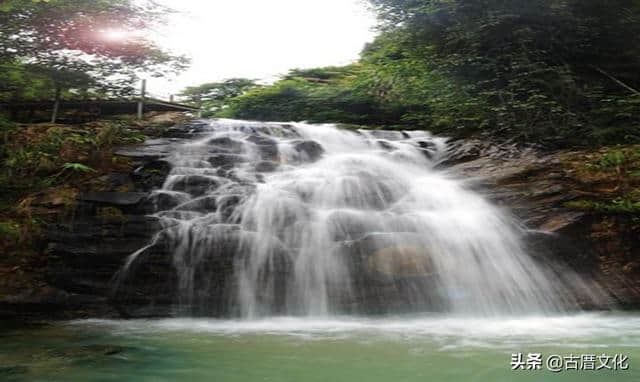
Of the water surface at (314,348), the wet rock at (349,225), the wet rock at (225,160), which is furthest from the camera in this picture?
the wet rock at (225,160)

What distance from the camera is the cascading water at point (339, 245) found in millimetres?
5691

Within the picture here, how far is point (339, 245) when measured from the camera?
20.1ft

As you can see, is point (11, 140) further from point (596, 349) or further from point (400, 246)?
point (596, 349)

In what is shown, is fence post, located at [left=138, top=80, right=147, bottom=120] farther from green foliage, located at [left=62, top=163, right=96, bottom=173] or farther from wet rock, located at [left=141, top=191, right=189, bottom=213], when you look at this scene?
wet rock, located at [left=141, top=191, right=189, bottom=213]

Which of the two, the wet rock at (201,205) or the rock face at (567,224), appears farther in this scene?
the wet rock at (201,205)

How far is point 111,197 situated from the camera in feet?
22.3

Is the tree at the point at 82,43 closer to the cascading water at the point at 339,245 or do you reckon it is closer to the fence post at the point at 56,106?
the fence post at the point at 56,106

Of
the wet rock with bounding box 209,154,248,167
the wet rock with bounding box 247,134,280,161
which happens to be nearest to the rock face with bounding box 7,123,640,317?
the wet rock with bounding box 209,154,248,167

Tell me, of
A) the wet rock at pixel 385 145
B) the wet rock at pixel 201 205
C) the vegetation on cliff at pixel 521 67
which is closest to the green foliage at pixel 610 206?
the vegetation on cliff at pixel 521 67

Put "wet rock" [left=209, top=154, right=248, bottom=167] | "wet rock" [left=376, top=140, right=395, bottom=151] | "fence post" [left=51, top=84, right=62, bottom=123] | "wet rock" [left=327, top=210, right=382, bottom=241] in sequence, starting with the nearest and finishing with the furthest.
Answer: "wet rock" [left=327, top=210, right=382, bottom=241], "wet rock" [left=209, top=154, right=248, bottom=167], "wet rock" [left=376, top=140, right=395, bottom=151], "fence post" [left=51, top=84, right=62, bottom=123]

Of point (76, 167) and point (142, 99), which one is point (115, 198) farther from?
point (142, 99)

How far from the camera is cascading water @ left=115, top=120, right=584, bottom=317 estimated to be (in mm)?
5691

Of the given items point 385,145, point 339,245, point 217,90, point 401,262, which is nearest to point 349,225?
point 339,245

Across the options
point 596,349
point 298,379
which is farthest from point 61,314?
point 596,349
